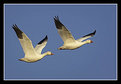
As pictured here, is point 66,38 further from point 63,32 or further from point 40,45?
point 40,45

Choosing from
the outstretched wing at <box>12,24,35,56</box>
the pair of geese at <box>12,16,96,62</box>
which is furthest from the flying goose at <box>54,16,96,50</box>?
the outstretched wing at <box>12,24,35,56</box>

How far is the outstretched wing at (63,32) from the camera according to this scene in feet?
66.4

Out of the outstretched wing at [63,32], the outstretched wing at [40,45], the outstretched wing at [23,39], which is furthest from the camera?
the outstretched wing at [40,45]

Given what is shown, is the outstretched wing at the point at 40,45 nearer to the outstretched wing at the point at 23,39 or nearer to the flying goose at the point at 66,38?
the flying goose at the point at 66,38

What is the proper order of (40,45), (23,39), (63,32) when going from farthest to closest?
1. (40,45)
2. (63,32)
3. (23,39)

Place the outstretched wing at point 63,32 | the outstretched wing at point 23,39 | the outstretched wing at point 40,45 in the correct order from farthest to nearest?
the outstretched wing at point 40,45 → the outstretched wing at point 63,32 → the outstretched wing at point 23,39

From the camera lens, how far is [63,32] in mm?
20375

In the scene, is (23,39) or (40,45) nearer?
(23,39)

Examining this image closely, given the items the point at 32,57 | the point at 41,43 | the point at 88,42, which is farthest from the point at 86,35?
the point at 32,57

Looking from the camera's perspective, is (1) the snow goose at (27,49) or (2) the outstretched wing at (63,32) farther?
(2) the outstretched wing at (63,32)

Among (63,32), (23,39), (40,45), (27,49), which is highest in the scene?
(63,32)

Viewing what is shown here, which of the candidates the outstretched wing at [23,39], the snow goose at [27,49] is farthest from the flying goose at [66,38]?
the outstretched wing at [23,39]

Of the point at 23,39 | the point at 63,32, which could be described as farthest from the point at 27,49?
the point at 63,32

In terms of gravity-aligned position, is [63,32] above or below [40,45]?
above
